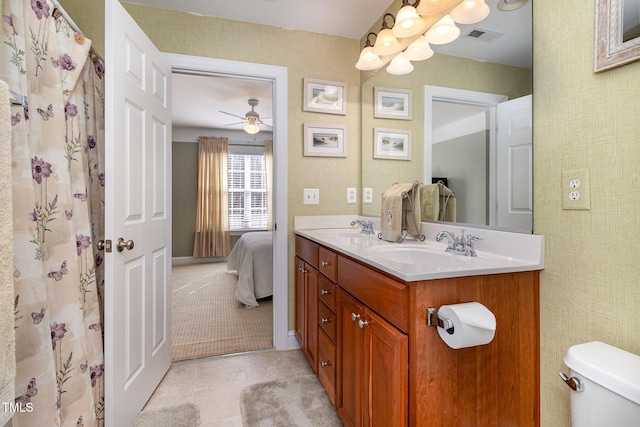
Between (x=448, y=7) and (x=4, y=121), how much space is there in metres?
1.82

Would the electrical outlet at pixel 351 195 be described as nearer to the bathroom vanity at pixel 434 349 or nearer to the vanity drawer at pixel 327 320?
the vanity drawer at pixel 327 320

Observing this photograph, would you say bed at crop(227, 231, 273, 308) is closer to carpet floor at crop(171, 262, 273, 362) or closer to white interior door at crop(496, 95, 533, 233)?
carpet floor at crop(171, 262, 273, 362)

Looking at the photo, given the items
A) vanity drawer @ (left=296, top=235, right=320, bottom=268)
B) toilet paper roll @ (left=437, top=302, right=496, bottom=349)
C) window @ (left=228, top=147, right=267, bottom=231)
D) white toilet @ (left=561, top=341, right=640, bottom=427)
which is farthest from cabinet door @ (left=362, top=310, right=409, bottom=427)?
window @ (left=228, top=147, right=267, bottom=231)

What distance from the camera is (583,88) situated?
952 mm

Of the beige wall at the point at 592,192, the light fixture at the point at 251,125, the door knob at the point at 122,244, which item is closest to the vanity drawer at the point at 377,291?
the beige wall at the point at 592,192

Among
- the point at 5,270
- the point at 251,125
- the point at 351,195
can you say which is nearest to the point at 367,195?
the point at 351,195

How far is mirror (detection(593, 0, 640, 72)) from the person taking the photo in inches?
32.1

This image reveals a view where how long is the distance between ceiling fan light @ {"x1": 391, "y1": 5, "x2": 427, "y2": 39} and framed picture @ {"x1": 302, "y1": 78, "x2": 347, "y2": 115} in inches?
28.4

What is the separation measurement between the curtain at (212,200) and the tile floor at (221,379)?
12.3ft

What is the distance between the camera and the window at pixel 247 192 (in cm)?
588

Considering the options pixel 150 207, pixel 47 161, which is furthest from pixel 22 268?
pixel 150 207

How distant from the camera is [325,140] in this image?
234cm

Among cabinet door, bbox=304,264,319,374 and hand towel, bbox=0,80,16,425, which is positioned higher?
hand towel, bbox=0,80,16,425

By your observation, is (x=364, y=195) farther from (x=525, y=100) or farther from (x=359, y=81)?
(x=525, y=100)
